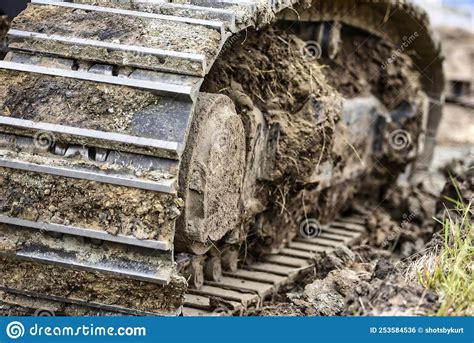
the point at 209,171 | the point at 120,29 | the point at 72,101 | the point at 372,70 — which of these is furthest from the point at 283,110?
the point at 372,70

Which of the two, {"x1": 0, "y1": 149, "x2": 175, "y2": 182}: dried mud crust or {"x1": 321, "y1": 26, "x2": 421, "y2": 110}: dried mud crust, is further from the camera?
→ {"x1": 321, "y1": 26, "x2": 421, "y2": 110}: dried mud crust

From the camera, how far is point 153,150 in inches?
156

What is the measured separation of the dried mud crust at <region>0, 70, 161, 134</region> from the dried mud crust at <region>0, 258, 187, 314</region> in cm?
63

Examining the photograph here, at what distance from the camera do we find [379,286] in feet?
12.4

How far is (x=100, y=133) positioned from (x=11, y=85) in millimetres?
558

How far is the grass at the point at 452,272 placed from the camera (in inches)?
154

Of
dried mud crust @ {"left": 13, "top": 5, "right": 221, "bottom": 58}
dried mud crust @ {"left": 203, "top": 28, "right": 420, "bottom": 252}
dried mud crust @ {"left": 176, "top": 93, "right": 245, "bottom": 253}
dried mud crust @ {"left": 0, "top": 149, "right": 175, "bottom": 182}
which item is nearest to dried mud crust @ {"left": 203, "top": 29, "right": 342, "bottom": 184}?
dried mud crust @ {"left": 203, "top": 28, "right": 420, "bottom": 252}

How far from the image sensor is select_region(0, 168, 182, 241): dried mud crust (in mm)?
3938

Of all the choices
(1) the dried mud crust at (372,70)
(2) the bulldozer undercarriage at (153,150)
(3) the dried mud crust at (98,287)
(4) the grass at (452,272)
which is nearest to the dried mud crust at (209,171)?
(2) the bulldozer undercarriage at (153,150)

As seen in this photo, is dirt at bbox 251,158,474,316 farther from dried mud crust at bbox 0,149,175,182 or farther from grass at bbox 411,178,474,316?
dried mud crust at bbox 0,149,175,182

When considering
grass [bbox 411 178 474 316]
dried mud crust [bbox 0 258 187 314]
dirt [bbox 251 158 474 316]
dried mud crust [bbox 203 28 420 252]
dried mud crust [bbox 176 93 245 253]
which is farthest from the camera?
dried mud crust [bbox 203 28 420 252]

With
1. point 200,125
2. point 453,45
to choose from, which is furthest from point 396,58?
point 453,45

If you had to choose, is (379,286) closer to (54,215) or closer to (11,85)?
(54,215)

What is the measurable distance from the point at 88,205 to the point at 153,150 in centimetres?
35
